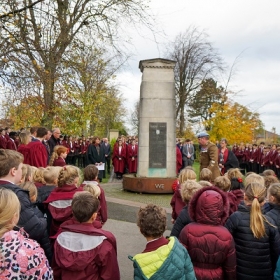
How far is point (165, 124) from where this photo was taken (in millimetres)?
12492

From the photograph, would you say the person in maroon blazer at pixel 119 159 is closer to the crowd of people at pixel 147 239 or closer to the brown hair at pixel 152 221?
the crowd of people at pixel 147 239

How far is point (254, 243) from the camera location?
11.8 feet

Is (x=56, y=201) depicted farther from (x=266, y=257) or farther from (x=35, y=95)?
(x=35, y=95)

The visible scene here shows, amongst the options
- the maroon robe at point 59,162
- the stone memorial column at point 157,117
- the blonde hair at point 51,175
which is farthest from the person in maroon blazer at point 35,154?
the stone memorial column at point 157,117

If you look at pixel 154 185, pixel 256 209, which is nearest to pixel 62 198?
pixel 256 209

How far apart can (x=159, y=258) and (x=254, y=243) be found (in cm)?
135

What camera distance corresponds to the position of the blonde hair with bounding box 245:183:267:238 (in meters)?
3.59

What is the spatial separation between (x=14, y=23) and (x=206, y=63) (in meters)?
33.8

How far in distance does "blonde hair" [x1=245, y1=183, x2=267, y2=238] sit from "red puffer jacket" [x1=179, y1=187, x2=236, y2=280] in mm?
373

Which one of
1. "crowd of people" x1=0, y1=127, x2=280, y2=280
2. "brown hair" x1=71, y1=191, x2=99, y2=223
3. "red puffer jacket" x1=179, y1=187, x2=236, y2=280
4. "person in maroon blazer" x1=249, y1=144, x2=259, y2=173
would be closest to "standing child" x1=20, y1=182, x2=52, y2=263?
"crowd of people" x1=0, y1=127, x2=280, y2=280

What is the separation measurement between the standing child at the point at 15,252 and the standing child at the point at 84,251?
24.9 inches

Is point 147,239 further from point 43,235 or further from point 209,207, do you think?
point 43,235

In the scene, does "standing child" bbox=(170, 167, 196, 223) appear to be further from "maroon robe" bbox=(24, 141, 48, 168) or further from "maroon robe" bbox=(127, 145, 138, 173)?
"maroon robe" bbox=(127, 145, 138, 173)

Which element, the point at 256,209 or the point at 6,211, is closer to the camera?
the point at 6,211
